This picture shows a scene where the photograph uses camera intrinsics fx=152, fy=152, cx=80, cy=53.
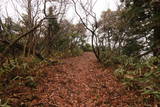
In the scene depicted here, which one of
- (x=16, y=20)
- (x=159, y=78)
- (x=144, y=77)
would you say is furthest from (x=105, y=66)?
(x=16, y=20)

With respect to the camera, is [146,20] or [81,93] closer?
[81,93]

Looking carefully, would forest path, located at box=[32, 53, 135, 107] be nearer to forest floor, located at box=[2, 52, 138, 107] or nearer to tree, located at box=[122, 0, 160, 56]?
forest floor, located at box=[2, 52, 138, 107]

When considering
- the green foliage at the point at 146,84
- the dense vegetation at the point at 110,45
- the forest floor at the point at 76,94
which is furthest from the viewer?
the dense vegetation at the point at 110,45

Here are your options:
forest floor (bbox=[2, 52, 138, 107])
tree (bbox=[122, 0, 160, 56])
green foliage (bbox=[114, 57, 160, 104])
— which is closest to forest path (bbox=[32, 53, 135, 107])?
forest floor (bbox=[2, 52, 138, 107])

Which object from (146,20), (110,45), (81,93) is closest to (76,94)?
(81,93)

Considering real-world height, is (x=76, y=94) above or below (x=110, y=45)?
below

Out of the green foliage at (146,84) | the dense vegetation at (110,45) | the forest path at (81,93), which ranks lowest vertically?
the forest path at (81,93)

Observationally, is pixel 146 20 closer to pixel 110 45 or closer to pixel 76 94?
pixel 76 94

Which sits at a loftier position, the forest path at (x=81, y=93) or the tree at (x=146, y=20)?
the tree at (x=146, y=20)

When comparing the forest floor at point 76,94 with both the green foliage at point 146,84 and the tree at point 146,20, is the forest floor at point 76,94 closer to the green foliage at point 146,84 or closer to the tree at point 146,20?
the green foliage at point 146,84

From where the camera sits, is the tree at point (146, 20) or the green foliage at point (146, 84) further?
the tree at point (146, 20)

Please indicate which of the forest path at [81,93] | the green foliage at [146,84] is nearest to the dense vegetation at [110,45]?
the green foliage at [146,84]

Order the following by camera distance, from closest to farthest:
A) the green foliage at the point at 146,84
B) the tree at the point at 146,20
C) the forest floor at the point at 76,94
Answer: the green foliage at the point at 146,84, the forest floor at the point at 76,94, the tree at the point at 146,20

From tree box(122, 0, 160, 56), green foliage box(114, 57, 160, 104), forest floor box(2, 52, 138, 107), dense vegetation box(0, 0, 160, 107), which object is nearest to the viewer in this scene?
green foliage box(114, 57, 160, 104)
